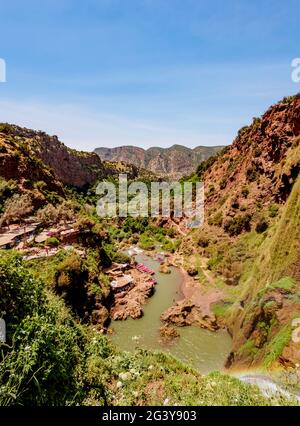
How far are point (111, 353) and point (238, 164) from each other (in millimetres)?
43054

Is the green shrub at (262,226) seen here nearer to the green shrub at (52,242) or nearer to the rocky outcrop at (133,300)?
the rocky outcrop at (133,300)

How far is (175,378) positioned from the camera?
9.83 metres

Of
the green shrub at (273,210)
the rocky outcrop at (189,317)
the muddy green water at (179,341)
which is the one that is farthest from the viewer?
the green shrub at (273,210)

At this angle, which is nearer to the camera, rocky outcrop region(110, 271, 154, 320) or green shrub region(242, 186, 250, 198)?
rocky outcrop region(110, 271, 154, 320)

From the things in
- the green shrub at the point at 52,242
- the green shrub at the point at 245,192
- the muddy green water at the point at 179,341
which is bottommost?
the muddy green water at the point at 179,341

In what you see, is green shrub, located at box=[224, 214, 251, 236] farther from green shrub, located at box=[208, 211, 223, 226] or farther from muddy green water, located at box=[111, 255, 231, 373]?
muddy green water, located at box=[111, 255, 231, 373]

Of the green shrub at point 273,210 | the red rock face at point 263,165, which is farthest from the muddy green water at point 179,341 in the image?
the red rock face at point 263,165

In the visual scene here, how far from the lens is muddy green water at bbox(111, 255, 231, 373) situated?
19891mm

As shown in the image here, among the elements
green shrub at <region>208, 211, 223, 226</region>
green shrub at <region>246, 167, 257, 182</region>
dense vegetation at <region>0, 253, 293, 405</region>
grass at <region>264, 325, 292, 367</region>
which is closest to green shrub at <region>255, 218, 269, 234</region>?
green shrub at <region>208, 211, 223, 226</region>

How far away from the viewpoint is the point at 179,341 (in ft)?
73.1

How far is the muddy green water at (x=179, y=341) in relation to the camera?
1989cm

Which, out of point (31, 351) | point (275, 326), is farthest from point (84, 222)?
point (31, 351)

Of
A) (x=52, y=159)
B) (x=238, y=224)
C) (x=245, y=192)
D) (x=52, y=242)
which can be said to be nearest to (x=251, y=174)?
(x=245, y=192)
